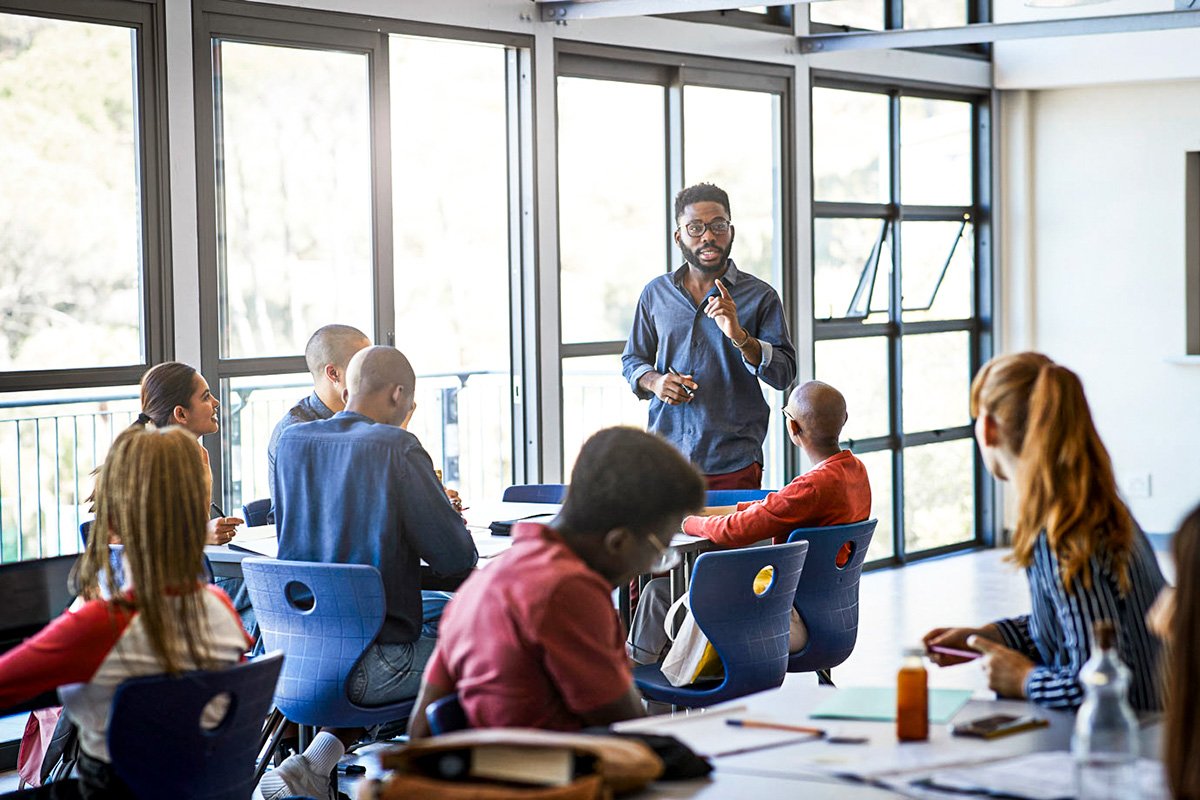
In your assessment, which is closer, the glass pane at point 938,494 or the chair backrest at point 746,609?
the chair backrest at point 746,609

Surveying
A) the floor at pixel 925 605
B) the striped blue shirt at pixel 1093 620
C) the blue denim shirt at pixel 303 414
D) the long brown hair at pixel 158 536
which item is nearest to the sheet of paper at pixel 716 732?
the striped blue shirt at pixel 1093 620

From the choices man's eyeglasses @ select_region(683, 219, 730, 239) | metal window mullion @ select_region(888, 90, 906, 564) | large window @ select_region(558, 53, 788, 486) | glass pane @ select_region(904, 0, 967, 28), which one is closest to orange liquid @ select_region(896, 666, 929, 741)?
man's eyeglasses @ select_region(683, 219, 730, 239)

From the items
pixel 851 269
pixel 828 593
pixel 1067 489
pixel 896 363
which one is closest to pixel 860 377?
pixel 896 363

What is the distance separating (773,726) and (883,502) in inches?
247

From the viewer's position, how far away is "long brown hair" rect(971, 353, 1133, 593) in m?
2.35

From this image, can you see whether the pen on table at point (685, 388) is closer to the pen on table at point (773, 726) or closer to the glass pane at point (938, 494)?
the pen on table at point (773, 726)

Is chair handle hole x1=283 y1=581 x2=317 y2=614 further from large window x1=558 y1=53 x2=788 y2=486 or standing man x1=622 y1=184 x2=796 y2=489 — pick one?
large window x1=558 y1=53 x2=788 y2=486

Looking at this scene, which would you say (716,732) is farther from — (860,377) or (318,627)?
(860,377)

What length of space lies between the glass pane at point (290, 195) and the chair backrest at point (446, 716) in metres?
3.32

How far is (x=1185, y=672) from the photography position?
1.55m

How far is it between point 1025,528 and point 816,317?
17.9 ft

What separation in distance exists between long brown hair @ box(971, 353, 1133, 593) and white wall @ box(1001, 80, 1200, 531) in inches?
253

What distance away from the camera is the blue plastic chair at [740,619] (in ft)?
11.8

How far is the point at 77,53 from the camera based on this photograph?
4.80 meters
